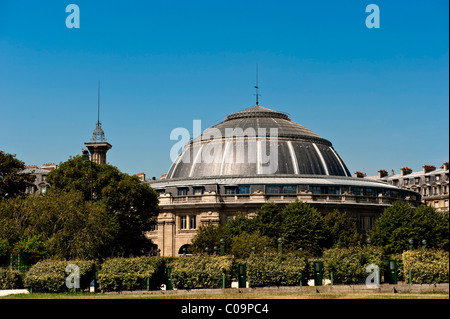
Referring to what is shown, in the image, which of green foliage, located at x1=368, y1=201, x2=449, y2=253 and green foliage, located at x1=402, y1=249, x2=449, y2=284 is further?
green foliage, located at x1=368, y1=201, x2=449, y2=253

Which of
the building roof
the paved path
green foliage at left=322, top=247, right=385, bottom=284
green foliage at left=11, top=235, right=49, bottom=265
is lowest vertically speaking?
the paved path

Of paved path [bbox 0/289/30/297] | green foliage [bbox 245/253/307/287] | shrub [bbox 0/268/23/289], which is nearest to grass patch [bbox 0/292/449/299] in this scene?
paved path [bbox 0/289/30/297]

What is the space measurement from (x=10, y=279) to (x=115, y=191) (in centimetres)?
3535

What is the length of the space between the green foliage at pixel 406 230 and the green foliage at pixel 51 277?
4361 centimetres

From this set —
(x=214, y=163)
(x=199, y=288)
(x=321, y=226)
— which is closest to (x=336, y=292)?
(x=199, y=288)

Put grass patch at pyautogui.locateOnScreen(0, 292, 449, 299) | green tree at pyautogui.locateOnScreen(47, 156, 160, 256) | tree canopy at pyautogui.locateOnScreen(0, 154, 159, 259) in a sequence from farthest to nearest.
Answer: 1. green tree at pyautogui.locateOnScreen(47, 156, 160, 256)
2. tree canopy at pyautogui.locateOnScreen(0, 154, 159, 259)
3. grass patch at pyautogui.locateOnScreen(0, 292, 449, 299)

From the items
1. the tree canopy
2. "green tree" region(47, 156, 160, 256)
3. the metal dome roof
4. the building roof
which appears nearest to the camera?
the tree canopy

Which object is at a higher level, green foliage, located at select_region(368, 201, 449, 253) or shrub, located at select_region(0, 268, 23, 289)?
green foliage, located at select_region(368, 201, 449, 253)

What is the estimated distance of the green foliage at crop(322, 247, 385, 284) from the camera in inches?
1619

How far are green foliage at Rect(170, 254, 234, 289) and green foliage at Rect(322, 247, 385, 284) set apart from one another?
228 inches

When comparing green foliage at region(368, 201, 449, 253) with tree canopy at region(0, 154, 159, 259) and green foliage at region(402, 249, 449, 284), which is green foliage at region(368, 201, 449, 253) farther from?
green foliage at region(402, 249, 449, 284)

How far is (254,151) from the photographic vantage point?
112875mm
